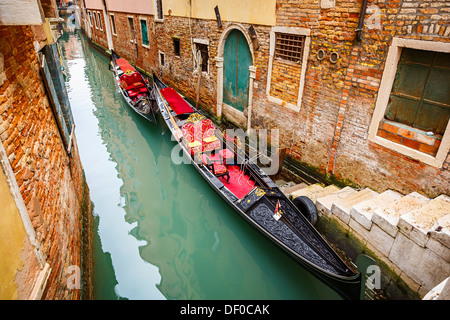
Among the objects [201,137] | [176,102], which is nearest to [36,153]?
[201,137]

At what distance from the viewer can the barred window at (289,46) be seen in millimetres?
4973

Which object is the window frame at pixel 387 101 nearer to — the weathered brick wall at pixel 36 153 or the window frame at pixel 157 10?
the weathered brick wall at pixel 36 153

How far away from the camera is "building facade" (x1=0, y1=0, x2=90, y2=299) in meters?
1.89

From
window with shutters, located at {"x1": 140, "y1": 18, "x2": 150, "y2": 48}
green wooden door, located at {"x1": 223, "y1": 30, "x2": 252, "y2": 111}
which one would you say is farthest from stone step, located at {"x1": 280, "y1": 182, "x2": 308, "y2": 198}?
window with shutters, located at {"x1": 140, "y1": 18, "x2": 150, "y2": 48}

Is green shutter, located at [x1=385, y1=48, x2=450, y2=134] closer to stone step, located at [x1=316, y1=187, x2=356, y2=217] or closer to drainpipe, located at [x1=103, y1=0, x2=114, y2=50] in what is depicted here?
stone step, located at [x1=316, y1=187, x2=356, y2=217]

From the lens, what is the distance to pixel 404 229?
122 inches

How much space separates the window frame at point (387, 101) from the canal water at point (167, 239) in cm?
Answer: 219

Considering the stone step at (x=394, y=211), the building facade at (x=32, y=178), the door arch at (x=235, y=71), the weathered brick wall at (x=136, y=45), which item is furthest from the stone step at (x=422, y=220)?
the weathered brick wall at (x=136, y=45)

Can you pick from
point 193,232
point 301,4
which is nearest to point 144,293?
point 193,232

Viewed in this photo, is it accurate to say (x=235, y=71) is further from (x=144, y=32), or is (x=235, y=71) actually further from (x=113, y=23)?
(x=113, y=23)

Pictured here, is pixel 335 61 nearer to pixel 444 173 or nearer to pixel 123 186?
pixel 444 173

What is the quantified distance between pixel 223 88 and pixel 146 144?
2.75m

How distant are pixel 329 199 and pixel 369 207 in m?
0.72

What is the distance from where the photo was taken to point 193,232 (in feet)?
16.2
